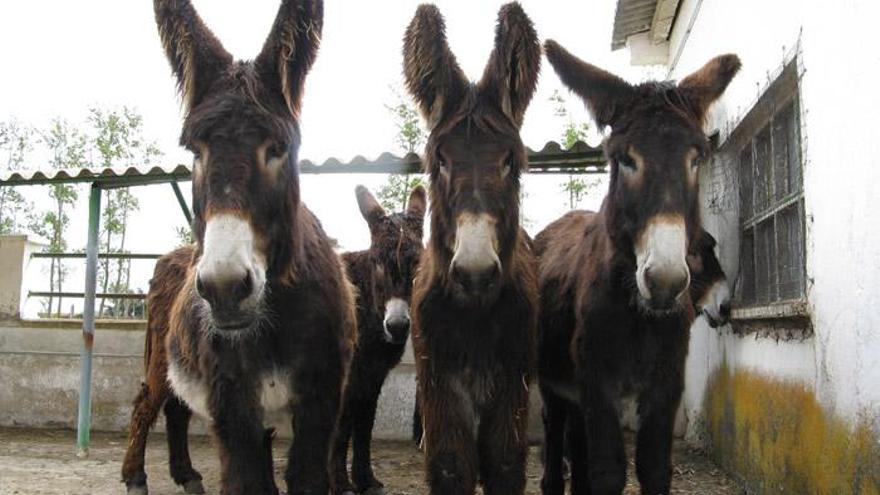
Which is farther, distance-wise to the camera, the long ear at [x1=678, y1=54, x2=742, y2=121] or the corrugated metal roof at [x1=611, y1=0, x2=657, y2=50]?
the corrugated metal roof at [x1=611, y1=0, x2=657, y2=50]

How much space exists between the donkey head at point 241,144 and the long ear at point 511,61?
0.96 m

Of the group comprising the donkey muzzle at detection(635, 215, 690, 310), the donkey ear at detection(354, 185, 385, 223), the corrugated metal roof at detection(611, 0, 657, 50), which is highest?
the corrugated metal roof at detection(611, 0, 657, 50)

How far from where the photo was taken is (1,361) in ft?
32.9

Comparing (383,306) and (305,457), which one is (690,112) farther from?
(383,306)

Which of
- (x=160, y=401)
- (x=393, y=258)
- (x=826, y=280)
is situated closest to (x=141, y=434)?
(x=160, y=401)

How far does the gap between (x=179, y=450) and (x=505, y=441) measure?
3.72m

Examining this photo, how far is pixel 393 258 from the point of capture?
6.25 m

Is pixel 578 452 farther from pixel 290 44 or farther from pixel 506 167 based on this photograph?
pixel 290 44

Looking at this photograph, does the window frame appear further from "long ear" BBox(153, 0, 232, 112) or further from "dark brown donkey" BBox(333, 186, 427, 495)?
"long ear" BBox(153, 0, 232, 112)

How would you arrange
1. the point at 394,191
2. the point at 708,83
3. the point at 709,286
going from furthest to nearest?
1. the point at 394,191
2. the point at 709,286
3. the point at 708,83

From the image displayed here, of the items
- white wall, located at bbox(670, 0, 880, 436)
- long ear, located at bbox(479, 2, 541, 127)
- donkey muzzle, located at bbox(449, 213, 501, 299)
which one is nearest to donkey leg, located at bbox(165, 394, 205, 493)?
donkey muzzle, located at bbox(449, 213, 501, 299)

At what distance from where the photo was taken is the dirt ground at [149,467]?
631 cm

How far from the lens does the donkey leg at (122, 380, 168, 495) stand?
19.7 ft

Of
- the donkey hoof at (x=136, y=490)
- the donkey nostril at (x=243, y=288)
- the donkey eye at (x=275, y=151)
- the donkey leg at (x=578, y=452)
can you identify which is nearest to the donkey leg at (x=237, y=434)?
the donkey nostril at (x=243, y=288)
